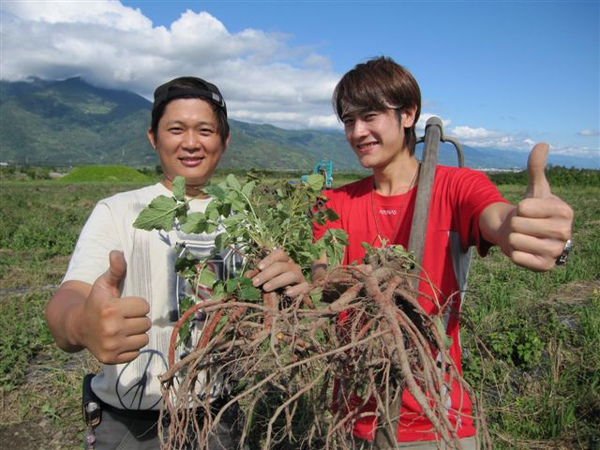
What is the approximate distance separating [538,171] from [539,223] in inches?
5.8

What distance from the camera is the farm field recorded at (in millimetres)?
2906

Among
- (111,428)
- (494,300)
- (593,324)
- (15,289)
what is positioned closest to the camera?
(111,428)

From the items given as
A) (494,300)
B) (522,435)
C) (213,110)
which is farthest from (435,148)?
(494,300)

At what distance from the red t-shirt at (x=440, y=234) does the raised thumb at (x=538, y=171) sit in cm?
42

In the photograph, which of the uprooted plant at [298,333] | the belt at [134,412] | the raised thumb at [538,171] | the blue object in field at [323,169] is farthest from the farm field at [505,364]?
the belt at [134,412]

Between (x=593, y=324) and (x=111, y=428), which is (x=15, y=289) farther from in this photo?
(x=593, y=324)

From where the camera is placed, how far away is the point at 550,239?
1194 millimetres

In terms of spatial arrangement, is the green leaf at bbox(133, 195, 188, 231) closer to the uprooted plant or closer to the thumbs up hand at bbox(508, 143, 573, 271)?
the uprooted plant

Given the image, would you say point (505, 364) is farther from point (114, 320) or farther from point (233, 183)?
point (114, 320)

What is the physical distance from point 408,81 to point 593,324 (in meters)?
3.23

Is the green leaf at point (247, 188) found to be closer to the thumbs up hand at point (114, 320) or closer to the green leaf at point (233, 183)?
the green leaf at point (233, 183)

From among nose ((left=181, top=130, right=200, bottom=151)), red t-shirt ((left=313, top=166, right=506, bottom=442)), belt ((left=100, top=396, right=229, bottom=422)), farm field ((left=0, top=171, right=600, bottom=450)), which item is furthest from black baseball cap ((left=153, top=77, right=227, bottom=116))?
farm field ((left=0, top=171, right=600, bottom=450))

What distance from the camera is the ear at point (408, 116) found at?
6.56 ft

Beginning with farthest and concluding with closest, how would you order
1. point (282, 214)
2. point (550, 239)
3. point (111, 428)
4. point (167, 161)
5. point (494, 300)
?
point (494, 300)
point (167, 161)
point (111, 428)
point (282, 214)
point (550, 239)
